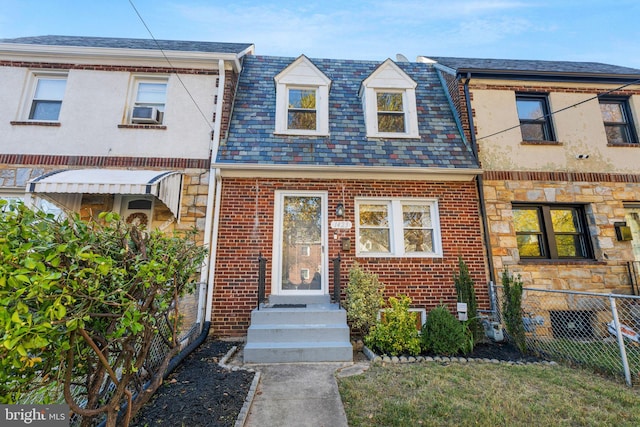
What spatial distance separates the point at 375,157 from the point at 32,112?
7.53 metres

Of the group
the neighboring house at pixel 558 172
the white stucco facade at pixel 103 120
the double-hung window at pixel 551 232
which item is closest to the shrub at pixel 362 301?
the neighboring house at pixel 558 172

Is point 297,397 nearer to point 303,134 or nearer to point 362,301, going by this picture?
point 362,301

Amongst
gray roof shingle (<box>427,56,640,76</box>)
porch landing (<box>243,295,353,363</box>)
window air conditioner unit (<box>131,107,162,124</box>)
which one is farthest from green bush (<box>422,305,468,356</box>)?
window air conditioner unit (<box>131,107,162,124</box>)

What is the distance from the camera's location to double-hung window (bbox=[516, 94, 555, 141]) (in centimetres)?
674

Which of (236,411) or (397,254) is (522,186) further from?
(236,411)

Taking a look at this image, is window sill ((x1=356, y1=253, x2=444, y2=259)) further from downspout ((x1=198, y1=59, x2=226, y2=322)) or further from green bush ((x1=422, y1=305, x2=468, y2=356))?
downspout ((x1=198, y1=59, x2=226, y2=322))

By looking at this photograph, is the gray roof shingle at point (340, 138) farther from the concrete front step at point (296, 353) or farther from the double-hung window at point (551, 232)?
the concrete front step at point (296, 353)

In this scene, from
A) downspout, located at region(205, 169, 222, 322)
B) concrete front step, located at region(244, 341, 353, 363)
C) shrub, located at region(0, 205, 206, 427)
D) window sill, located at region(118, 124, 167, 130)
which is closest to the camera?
shrub, located at region(0, 205, 206, 427)

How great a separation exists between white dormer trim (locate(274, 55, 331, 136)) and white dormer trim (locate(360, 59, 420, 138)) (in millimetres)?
982

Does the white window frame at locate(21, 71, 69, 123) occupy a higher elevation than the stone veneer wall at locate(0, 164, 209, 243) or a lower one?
higher

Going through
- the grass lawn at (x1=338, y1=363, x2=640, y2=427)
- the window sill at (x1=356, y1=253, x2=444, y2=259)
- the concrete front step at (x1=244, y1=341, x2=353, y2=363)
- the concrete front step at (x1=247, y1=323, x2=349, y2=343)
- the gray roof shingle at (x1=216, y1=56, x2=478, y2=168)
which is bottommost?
the grass lawn at (x1=338, y1=363, x2=640, y2=427)

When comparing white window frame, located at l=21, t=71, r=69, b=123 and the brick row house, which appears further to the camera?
white window frame, located at l=21, t=71, r=69, b=123

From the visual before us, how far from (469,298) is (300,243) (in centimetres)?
Answer: 338

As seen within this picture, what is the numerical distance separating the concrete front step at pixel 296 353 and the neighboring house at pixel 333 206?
1.30 meters
